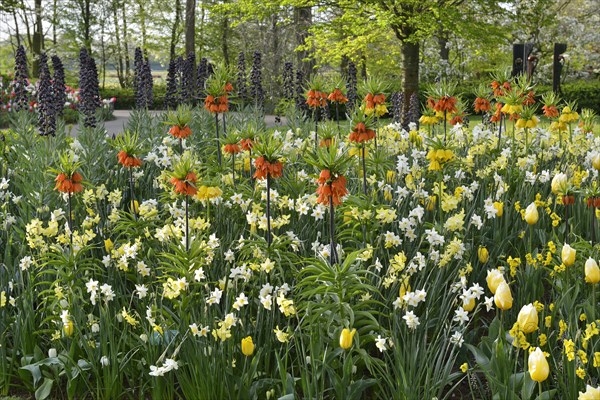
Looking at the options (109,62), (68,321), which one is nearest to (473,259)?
(68,321)

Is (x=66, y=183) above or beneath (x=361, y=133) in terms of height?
beneath

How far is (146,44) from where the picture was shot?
3791cm

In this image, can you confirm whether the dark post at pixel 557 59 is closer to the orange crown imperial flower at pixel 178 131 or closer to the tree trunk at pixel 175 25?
the orange crown imperial flower at pixel 178 131

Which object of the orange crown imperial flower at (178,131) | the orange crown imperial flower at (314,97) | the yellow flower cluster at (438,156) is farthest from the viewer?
the orange crown imperial flower at (314,97)

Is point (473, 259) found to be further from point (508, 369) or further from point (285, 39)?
point (285, 39)

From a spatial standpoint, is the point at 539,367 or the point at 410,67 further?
the point at 410,67

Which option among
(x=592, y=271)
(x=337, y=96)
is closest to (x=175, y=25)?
(x=337, y=96)

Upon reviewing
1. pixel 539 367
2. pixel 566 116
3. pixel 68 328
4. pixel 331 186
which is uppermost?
pixel 566 116

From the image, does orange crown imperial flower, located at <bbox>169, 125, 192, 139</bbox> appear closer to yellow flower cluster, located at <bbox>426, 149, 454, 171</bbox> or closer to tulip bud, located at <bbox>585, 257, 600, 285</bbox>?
yellow flower cluster, located at <bbox>426, 149, 454, 171</bbox>

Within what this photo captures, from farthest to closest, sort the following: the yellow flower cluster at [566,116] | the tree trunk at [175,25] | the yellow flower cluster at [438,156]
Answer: the tree trunk at [175,25], the yellow flower cluster at [566,116], the yellow flower cluster at [438,156]

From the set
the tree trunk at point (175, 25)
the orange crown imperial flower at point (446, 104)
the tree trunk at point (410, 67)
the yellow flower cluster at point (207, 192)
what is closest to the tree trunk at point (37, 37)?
the tree trunk at point (175, 25)

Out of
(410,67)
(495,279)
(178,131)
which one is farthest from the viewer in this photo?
(410,67)

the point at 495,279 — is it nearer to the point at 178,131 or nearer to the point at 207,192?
the point at 207,192

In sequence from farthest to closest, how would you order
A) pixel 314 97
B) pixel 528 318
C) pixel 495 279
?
pixel 314 97 → pixel 495 279 → pixel 528 318
